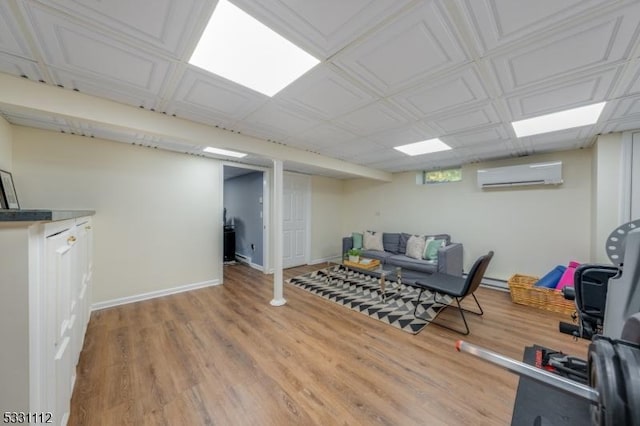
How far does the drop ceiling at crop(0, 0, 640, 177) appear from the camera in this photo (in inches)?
45.5

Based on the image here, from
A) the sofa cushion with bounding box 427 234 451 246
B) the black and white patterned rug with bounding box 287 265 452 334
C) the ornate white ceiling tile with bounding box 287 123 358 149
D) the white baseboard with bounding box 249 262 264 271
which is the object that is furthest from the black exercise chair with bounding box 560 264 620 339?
the white baseboard with bounding box 249 262 264 271

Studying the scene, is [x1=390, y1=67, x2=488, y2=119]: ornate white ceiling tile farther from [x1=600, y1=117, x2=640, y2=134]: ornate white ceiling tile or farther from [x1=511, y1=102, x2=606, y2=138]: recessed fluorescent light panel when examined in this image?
[x1=600, y1=117, x2=640, y2=134]: ornate white ceiling tile

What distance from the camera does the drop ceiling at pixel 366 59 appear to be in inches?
45.5

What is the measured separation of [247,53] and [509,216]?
4.48 metres

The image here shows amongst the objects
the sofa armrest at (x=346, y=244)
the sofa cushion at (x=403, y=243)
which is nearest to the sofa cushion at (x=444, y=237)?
the sofa cushion at (x=403, y=243)

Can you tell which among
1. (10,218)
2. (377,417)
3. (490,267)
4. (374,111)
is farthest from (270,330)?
(490,267)

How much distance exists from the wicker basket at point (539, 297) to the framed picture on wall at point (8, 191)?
228 inches

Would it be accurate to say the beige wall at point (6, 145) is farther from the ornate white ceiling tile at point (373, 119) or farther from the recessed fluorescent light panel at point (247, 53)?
the ornate white ceiling tile at point (373, 119)

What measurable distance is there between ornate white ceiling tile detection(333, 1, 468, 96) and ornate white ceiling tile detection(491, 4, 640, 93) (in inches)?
13.5

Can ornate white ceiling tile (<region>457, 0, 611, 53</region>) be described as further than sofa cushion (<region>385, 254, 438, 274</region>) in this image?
No

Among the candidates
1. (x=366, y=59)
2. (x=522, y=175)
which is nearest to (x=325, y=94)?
(x=366, y=59)

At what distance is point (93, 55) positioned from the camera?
1.47m

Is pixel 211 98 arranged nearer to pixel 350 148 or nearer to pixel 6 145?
pixel 350 148

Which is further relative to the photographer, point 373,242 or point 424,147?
point 373,242
